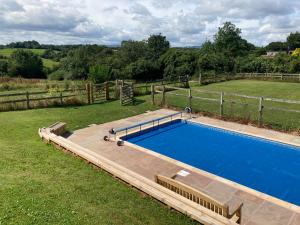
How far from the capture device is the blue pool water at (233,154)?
809 centimetres

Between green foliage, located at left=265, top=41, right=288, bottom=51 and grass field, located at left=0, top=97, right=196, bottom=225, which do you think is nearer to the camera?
grass field, located at left=0, top=97, right=196, bottom=225

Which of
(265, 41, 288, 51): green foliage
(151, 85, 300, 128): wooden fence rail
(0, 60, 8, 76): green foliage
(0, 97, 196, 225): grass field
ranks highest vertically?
(265, 41, 288, 51): green foliage

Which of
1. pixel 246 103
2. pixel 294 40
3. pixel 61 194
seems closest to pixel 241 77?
pixel 246 103

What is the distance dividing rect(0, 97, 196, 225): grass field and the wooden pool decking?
0.29 meters

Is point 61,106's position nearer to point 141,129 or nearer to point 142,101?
point 142,101

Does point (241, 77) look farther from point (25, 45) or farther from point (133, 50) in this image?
point (25, 45)

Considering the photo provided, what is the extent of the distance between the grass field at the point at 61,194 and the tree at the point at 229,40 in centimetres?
5656

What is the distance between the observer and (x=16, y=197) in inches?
232

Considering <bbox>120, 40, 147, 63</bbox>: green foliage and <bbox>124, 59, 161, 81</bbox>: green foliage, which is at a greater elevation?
<bbox>120, 40, 147, 63</bbox>: green foliage

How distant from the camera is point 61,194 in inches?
244

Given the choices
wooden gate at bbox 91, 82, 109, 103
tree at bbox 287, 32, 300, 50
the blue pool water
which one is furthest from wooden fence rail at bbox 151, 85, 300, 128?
tree at bbox 287, 32, 300, 50

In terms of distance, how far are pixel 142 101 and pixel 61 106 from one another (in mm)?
4992

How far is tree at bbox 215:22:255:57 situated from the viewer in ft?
198

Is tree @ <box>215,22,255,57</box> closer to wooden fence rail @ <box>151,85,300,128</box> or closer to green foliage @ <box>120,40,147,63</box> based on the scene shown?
green foliage @ <box>120,40,147,63</box>
